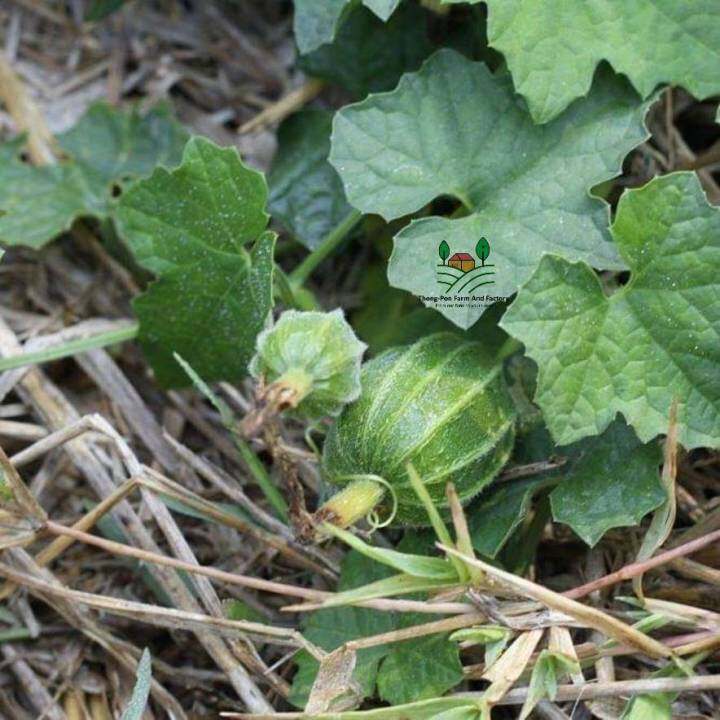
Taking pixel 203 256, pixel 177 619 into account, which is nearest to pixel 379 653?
pixel 177 619

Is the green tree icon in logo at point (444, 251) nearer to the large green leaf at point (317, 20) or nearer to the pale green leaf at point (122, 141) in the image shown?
the large green leaf at point (317, 20)

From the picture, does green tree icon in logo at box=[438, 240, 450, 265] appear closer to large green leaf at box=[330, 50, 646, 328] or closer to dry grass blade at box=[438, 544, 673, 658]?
large green leaf at box=[330, 50, 646, 328]

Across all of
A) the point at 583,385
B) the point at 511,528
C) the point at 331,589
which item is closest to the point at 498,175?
the point at 583,385

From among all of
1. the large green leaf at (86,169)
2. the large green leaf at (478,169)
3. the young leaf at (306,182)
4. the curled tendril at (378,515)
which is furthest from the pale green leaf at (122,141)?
the curled tendril at (378,515)

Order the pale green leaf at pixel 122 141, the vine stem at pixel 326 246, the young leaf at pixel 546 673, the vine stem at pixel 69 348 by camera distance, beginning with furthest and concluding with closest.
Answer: the pale green leaf at pixel 122 141 → the vine stem at pixel 326 246 → the vine stem at pixel 69 348 → the young leaf at pixel 546 673

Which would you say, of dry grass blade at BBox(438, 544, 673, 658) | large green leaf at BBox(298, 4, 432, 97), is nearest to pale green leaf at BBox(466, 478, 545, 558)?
dry grass blade at BBox(438, 544, 673, 658)

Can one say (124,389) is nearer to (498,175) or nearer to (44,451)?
(44,451)
